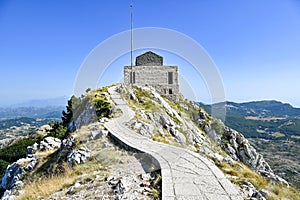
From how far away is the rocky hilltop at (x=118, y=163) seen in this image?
9.69m

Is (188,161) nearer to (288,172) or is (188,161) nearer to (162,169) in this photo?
(162,169)

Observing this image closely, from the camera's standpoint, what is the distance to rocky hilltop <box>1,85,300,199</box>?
31.8ft

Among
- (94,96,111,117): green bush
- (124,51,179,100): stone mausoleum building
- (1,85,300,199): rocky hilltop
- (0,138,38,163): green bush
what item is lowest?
(0,138,38,163): green bush

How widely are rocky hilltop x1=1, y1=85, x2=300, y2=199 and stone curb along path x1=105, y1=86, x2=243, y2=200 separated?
0.17 metres

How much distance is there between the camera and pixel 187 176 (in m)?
10.3

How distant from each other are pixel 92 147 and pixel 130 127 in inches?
239

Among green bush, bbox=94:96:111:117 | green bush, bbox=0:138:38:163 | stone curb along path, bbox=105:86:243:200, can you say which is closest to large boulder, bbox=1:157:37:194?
stone curb along path, bbox=105:86:243:200

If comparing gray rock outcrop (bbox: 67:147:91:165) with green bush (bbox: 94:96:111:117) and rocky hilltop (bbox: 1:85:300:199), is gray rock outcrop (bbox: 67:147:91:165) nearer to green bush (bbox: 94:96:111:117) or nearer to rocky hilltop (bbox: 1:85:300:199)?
rocky hilltop (bbox: 1:85:300:199)

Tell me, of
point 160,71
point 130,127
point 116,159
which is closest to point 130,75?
point 160,71

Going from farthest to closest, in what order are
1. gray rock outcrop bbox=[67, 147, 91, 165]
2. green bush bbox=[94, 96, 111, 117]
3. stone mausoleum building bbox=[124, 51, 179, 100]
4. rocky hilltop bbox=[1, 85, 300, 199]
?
stone mausoleum building bbox=[124, 51, 179, 100]
green bush bbox=[94, 96, 111, 117]
gray rock outcrop bbox=[67, 147, 91, 165]
rocky hilltop bbox=[1, 85, 300, 199]

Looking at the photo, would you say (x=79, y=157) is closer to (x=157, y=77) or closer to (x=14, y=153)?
(x=157, y=77)

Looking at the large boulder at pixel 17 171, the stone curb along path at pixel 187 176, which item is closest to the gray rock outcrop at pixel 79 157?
the stone curb along path at pixel 187 176

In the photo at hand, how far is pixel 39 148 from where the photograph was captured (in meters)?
23.6

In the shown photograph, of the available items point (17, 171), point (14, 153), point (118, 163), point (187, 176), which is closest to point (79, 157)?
point (118, 163)
